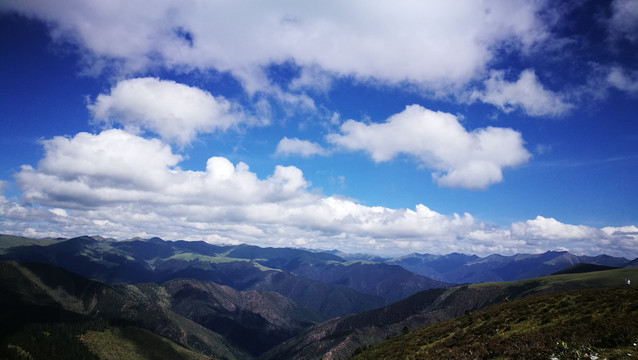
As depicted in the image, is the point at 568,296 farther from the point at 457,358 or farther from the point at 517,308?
the point at 457,358

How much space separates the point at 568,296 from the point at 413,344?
26755mm

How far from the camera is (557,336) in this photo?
31.9m

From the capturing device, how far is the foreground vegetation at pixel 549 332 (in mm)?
27594

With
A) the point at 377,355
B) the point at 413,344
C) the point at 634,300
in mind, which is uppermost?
the point at 634,300

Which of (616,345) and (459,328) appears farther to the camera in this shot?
(459,328)

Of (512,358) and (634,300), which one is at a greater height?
(634,300)

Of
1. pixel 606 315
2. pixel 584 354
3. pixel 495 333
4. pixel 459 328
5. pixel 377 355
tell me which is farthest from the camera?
pixel 377 355

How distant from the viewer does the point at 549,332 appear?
113ft

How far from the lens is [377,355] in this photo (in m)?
65.6

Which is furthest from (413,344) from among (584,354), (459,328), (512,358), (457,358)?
(584,354)

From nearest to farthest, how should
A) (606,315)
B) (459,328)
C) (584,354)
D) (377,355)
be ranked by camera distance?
(584,354) < (606,315) < (459,328) < (377,355)

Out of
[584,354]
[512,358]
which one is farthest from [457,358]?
[584,354]

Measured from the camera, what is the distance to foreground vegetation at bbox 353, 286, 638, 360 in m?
27.6

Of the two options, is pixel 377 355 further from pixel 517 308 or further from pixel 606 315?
pixel 606 315
